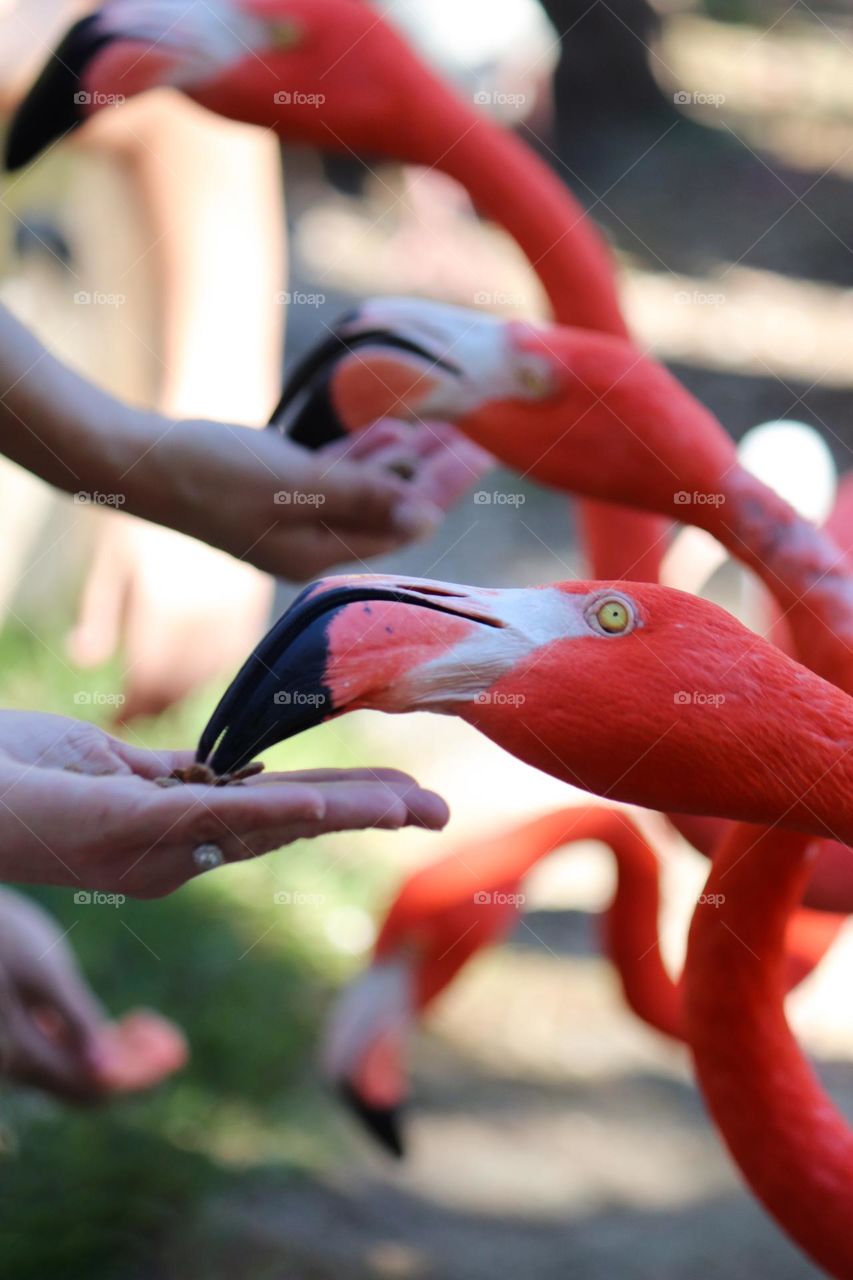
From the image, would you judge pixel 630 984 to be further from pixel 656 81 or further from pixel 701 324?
pixel 656 81

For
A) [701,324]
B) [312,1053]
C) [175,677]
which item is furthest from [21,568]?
[701,324]

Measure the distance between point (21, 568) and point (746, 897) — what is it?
127 inches

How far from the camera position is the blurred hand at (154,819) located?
3.73 feet

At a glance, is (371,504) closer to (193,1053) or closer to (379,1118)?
(379,1118)

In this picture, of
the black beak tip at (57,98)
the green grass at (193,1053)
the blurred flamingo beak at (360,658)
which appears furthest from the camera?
the green grass at (193,1053)

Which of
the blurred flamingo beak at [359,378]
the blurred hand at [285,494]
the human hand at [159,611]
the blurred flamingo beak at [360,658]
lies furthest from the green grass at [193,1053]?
the blurred flamingo beak at [360,658]

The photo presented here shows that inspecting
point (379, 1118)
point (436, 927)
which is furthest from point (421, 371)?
point (379, 1118)

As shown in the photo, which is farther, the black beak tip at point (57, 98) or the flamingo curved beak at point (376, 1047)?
the flamingo curved beak at point (376, 1047)

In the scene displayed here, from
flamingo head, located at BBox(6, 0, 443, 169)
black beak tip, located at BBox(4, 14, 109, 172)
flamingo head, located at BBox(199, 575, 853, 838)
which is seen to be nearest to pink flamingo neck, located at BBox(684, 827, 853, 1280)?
flamingo head, located at BBox(199, 575, 853, 838)

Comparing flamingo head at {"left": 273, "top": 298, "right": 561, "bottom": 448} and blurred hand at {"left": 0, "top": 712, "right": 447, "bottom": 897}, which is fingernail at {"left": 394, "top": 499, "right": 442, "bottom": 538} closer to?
flamingo head at {"left": 273, "top": 298, "right": 561, "bottom": 448}

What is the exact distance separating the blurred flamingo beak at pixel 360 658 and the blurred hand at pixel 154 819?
0.20ft

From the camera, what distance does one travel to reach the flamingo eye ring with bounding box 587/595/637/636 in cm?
114

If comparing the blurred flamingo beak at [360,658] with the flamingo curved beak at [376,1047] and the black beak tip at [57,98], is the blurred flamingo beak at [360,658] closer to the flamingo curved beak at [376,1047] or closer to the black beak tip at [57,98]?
the black beak tip at [57,98]

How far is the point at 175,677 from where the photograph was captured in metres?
3.65
